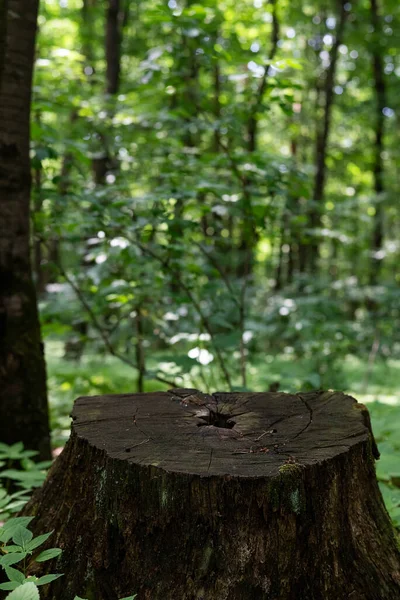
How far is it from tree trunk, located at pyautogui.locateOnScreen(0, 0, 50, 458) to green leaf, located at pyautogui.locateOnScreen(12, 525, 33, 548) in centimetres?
144

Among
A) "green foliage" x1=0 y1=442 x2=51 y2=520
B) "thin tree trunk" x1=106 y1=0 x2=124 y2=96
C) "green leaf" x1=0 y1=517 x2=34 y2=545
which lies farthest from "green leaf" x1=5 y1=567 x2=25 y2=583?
"thin tree trunk" x1=106 y1=0 x2=124 y2=96

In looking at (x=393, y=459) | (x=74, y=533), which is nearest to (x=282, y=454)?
(x=74, y=533)

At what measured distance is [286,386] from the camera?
13.0 ft

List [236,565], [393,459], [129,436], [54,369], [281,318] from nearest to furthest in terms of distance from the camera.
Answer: [236,565] < [129,436] < [393,459] < [54,369] < [281,318]

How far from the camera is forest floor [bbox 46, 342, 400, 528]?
2941 millimetres

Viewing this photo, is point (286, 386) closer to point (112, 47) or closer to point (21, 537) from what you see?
point (21, 537)

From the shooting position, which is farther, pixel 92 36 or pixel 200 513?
pixel 92 36

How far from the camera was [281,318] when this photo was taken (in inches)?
329

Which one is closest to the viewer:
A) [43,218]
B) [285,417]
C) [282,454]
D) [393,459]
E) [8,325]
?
[282,454]

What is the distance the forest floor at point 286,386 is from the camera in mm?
2941

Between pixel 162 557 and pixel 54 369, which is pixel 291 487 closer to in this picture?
pixel 162 557

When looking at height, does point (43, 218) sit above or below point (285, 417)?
above

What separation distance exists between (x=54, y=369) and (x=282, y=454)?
20.3 feet

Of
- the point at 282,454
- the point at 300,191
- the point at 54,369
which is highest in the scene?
the point at 300,191
